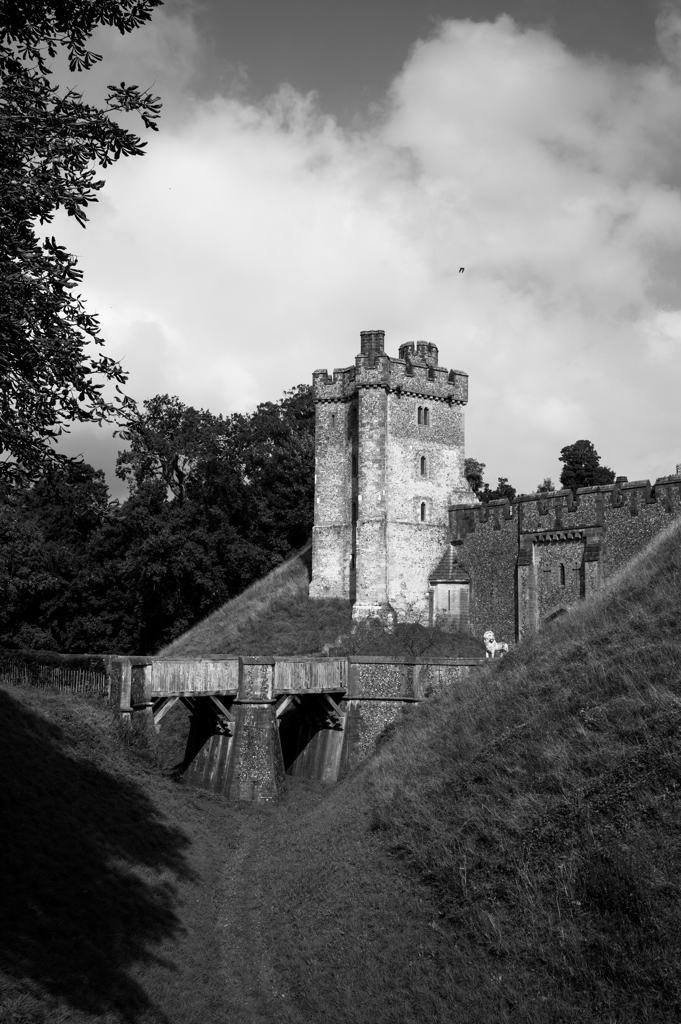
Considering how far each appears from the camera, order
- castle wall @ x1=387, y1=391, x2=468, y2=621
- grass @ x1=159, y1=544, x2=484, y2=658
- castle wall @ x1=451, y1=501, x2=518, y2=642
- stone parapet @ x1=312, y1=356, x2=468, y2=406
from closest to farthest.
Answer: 1. grass @ x1=159, y1=544, x2=484, y2=658
2. castle wall @ x1=451, y1=501, x2=518, y2=642
3. castle wall @ x1=387, y1=391, x2=468, y2=621
4. stone parapet @ x1=312, y1=356, x2=468, y2=406

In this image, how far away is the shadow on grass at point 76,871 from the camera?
1353 cm

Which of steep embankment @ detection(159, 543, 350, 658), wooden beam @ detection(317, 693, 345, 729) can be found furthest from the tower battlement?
wooden beam @ detection(317, 693, 345, 729)

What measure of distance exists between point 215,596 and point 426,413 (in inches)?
542

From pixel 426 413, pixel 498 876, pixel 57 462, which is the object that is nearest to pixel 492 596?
pixel 426 413

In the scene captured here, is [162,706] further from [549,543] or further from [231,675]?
[549,543]

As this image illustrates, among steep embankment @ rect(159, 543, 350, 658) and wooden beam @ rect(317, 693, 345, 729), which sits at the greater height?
steep embankment @ rect(159, 543, 350, 658)

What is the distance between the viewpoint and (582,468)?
207 ft

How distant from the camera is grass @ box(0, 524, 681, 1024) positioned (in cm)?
1209

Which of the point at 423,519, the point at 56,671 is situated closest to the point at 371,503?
the point at 423,519

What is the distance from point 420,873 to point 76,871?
19.1ft

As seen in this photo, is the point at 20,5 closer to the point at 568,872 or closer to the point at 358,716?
the point at 568,872

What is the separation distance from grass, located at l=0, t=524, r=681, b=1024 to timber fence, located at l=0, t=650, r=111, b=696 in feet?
4.56

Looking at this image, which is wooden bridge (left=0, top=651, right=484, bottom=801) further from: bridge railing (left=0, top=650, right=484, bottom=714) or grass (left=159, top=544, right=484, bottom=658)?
grass (left=159, top=544, right=484, bottom=658)

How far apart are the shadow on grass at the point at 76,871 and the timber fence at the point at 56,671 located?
2179mm
